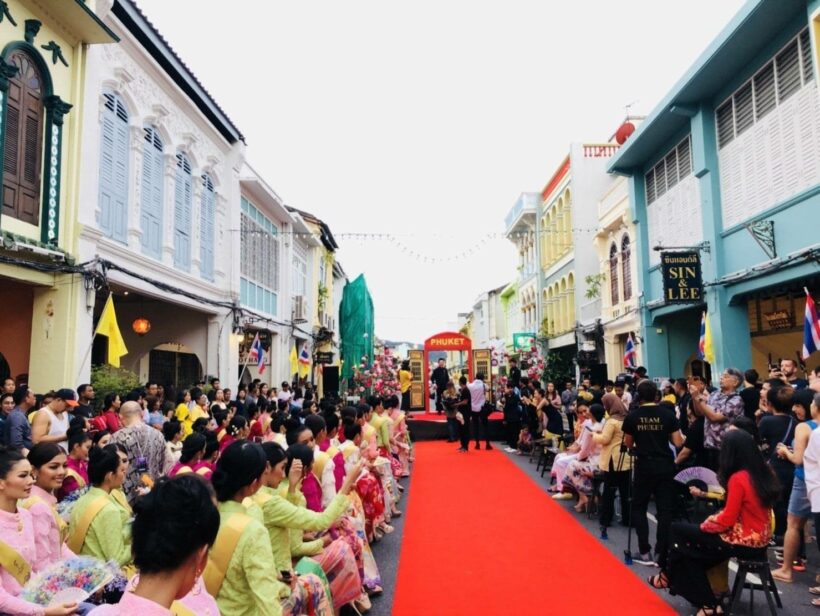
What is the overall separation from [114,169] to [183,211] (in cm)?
303

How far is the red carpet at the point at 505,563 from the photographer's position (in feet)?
16.2

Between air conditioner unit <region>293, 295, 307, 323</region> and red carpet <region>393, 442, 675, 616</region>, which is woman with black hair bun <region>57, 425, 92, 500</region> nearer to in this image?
red carpet <region>393, 442, 675, 616</region>

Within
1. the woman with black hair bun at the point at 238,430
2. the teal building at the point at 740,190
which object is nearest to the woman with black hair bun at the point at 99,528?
the woman with black hair bun at the point at 238,430

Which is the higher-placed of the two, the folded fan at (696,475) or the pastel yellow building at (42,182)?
the pastel yellow building at (42,182)

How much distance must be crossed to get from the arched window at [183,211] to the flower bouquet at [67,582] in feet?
37.8

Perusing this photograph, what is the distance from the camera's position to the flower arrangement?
20938 mm

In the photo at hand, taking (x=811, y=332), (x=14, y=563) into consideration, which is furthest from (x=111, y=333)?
(x=811, y=332)

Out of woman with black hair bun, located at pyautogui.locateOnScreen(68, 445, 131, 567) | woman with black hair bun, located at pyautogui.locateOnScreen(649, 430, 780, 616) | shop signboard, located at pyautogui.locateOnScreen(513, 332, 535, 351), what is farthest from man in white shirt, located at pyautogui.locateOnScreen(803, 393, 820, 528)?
shop signboard, located at pyautogui.locateOnScreen(513, 332, 535, 351)

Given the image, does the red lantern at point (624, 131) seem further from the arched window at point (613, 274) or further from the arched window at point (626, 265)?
the arched window at point (626, 265)

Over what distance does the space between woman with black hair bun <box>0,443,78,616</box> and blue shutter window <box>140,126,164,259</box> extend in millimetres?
9746

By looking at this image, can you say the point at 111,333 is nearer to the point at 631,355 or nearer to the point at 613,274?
the point at 631,355

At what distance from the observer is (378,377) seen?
21000mm

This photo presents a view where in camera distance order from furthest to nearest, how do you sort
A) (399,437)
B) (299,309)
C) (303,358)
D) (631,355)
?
(303,358) < (299,309) < (631,355) < (399,437)

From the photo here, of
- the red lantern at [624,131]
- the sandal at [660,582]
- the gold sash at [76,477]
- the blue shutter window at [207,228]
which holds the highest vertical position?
the red lantern at [624,131]
